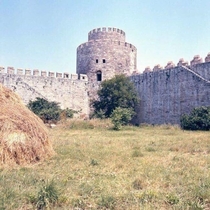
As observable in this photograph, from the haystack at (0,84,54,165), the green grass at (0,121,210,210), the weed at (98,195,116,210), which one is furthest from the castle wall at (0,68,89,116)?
the weed at (98,195,116,210)

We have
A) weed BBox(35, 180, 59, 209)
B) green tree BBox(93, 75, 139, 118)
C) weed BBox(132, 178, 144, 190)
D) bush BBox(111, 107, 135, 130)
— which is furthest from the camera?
green tree BBox(93, 75, 139, 118)

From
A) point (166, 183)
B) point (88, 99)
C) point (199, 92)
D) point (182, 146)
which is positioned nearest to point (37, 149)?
point (166, 183)

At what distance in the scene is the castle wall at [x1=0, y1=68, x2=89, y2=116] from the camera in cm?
2192

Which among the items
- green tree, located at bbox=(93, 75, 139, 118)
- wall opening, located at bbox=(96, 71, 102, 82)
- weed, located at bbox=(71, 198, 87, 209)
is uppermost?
wall opening, located at bbox=(96, 71, 102, 82)

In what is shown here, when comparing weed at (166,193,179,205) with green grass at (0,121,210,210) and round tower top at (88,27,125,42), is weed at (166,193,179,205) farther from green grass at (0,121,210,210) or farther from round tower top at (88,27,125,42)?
round tower top at (88,27,125,42)

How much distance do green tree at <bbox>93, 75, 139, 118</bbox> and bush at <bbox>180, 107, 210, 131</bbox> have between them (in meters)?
6.19

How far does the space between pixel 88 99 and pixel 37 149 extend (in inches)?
757

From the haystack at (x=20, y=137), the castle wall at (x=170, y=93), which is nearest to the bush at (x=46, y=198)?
the haystack at (x=20, y=137)

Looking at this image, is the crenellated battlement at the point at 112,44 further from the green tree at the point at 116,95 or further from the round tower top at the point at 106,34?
the green tree at the point at 116,95

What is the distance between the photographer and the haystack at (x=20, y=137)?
5.91 m

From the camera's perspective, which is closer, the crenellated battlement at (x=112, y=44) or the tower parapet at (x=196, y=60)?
the tower parapet at (x=196, y=60)

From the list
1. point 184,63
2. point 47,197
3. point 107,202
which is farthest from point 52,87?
point 107,202

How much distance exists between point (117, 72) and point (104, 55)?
1.91 m

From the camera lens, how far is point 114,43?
86.2ft
